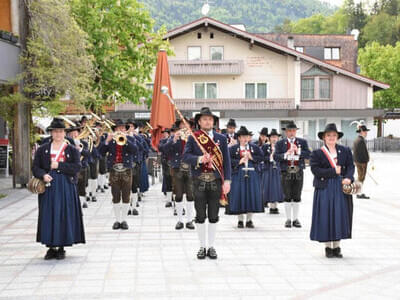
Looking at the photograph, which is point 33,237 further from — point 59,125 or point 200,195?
point 200,195

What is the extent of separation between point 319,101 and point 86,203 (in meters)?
30.2

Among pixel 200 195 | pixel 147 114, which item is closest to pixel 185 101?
pixel 147 114

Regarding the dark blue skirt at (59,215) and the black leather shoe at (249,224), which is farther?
the black leather shoe at (249,224)

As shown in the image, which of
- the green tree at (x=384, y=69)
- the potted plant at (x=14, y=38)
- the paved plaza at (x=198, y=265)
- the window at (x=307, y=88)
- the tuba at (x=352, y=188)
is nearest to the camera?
the paved plaza at (x=198, y=265)

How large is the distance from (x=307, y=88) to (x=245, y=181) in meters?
32.2

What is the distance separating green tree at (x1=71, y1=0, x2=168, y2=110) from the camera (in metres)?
23.0

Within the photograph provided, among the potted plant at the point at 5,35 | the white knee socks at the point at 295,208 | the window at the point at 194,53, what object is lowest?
the white knee socks at the point at 295,208

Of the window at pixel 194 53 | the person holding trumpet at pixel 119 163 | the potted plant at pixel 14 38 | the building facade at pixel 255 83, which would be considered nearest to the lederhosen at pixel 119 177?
the person holding trumpet at pixel 119 163

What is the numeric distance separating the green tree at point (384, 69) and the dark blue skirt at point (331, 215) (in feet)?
171

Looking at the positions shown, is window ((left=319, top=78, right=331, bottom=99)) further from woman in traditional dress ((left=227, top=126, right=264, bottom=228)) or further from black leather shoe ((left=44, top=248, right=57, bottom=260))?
black leather shoe ((left=44, top=248, right=57, bottom=260))

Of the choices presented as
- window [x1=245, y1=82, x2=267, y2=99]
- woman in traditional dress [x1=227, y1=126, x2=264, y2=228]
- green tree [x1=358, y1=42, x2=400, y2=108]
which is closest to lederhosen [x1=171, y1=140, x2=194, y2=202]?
woman in traditional dress [x1=227, y1=126, x2=264, y2=228]

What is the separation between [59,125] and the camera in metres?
8.38

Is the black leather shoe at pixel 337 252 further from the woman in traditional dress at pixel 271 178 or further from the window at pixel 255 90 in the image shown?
the window at pixel 255 90

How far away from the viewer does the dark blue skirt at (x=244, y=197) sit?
10.7 m
